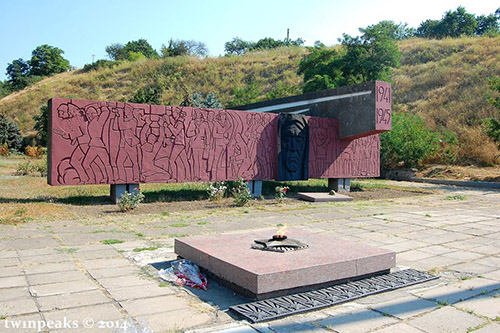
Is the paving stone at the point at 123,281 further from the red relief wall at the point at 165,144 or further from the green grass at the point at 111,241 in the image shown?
the red relief wall at the point at 165,144

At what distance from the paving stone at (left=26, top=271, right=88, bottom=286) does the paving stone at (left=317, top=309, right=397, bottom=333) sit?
2703mm

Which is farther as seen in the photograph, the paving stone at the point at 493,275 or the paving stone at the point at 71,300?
the paving stone at the point at 493,275

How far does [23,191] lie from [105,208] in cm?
383

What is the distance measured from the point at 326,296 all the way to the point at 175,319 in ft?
4.92

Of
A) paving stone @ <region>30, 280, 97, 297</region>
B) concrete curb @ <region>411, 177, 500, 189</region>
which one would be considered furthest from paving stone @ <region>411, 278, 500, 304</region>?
concrete curb @ <region>411, 177, 500, 189</region>

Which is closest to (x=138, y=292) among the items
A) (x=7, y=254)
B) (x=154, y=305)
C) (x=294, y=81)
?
(x=154, y=305)

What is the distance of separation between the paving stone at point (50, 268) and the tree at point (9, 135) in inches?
1170

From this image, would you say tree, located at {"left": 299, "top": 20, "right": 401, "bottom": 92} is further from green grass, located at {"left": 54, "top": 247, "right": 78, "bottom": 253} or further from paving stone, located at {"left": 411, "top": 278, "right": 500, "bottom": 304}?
paving stone, located at {"left": 411, "top": 278, "right": 500, "bottom": 304}

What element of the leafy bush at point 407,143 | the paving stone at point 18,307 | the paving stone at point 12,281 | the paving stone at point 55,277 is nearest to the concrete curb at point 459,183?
the leafy bush at point 407,143

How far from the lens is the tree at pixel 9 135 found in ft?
101

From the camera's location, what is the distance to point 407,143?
67.5 ft

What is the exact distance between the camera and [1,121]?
101 feet

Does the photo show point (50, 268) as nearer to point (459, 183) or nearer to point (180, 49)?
point (459, 183)

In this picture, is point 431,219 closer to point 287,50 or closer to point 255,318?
point 255,318
